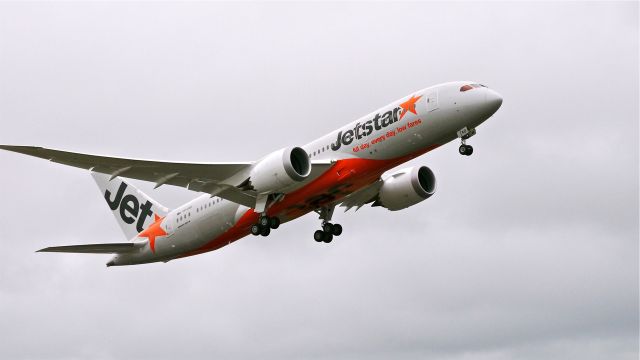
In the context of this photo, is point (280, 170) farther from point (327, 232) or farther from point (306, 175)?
point (327, 232)

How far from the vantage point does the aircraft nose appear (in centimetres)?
4006

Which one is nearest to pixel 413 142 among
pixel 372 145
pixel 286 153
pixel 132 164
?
pixel 372 145

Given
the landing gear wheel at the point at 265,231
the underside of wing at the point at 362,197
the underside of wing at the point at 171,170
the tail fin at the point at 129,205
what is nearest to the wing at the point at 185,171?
the underside of wing at the point at 171,170

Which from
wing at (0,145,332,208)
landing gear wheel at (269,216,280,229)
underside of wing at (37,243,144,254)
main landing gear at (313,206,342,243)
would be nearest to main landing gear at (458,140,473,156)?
wing at (0,145,332,208)

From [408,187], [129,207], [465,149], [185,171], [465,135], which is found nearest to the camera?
[465,149]

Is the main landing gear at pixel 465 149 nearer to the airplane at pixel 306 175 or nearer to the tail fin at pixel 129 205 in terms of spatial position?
the airplane at pixel 306 175

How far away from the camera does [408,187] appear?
47531 mm

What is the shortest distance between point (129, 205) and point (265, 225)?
12.4 metres

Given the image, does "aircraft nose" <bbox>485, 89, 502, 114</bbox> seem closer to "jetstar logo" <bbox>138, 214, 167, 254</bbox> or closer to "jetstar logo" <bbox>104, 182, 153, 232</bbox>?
"jetstar logo" <bbox>138, 214, 167, 254</bbox>

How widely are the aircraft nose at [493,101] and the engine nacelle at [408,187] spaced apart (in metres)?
7.91

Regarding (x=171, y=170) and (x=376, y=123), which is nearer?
(x=376, y=123)

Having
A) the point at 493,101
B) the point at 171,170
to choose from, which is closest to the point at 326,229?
the point at 171,170

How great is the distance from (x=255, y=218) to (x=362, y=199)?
6.30 m

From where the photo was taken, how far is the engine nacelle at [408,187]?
47469mm
